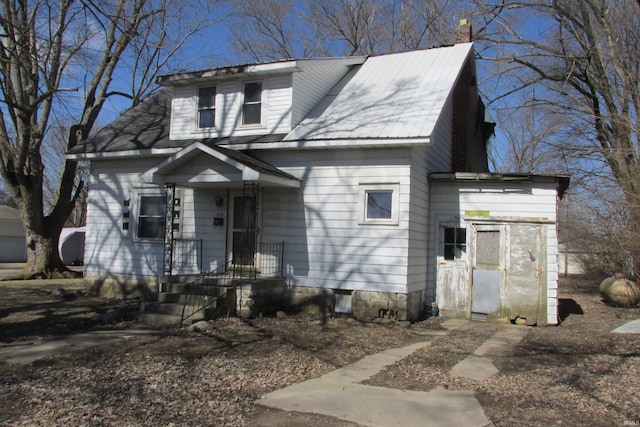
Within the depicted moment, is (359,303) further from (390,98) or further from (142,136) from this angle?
(142,136)

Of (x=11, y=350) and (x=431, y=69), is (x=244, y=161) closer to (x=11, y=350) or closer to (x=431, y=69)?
(x=11, y=350)

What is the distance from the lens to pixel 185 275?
1177 centimetres

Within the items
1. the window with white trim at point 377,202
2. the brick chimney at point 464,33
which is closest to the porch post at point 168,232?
the window with white trim at point 377,202

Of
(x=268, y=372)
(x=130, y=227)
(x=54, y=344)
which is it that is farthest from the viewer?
(x=130, y=227)

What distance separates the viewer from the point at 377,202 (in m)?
11.1

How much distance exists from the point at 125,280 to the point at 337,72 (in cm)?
773

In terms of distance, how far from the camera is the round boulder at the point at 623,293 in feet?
46.0

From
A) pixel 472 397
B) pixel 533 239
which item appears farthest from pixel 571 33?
pixel 472 397

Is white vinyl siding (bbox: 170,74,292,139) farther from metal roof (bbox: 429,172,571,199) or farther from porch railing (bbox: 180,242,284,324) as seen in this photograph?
metal roof (bbox: 429,172,571,199)

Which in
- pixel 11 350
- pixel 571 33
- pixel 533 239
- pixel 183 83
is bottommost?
pixel 11 350

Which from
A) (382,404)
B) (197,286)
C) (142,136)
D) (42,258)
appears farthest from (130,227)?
(382,404)

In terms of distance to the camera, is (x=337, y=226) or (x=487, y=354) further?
(x=337, y=226)

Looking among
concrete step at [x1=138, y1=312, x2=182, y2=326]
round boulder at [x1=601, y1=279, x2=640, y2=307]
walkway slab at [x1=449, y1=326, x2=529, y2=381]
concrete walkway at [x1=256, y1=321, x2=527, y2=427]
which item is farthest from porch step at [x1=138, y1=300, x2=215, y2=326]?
round boulder at [x1=601, y1=279, x2=640, y2=307]

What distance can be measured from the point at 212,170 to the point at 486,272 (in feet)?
20.3
